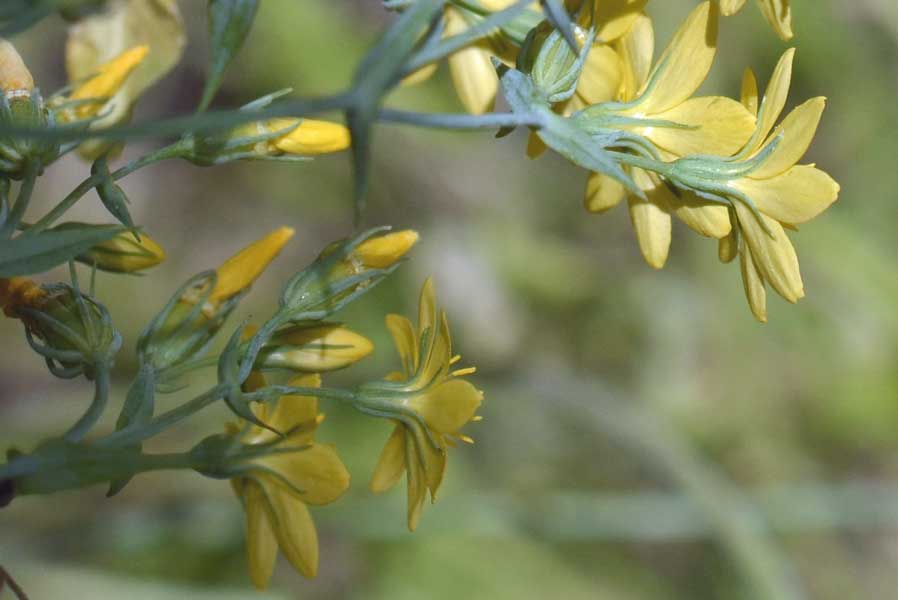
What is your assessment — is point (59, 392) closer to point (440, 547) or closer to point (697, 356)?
point (440, 547)

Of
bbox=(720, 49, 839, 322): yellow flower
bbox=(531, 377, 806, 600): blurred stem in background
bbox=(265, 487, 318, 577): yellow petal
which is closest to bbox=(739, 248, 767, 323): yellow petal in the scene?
bbox=(720, 49, 839, 322): yellow flower

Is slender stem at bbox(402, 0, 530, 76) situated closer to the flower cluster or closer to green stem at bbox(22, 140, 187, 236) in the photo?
the flower cluster

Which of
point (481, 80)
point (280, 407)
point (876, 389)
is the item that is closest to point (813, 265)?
point (876, 389)

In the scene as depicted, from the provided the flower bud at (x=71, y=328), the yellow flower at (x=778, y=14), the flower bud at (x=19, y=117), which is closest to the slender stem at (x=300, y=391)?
the flower bud at (x=71, y=328)

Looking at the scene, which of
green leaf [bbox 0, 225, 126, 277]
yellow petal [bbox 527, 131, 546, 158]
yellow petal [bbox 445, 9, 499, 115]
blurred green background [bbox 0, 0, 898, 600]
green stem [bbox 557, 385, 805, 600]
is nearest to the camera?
green leaf [bbox 0, 225, 126, 277]

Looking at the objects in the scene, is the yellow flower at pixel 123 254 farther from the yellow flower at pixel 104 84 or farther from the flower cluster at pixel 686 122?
the flower cluster at pixel 686 122

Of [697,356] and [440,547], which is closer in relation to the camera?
[440,547]
